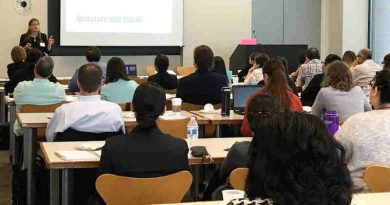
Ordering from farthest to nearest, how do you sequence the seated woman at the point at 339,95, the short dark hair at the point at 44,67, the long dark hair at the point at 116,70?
the long dark hair at the point at 116,70
the short dark hair at the point at 44,67
the seated woman at the point at 339,95

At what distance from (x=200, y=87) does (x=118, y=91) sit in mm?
846

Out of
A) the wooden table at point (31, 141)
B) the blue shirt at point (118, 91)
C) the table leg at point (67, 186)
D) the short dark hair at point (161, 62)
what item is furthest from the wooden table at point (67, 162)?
the short dark hair at point (161, 62)

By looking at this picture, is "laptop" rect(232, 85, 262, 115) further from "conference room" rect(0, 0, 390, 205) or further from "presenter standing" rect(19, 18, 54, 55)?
"presenter standing" rect(19, 18, 54, 55)

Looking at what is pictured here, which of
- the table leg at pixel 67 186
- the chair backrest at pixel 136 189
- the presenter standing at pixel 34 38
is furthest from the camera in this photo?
the presenter standing at pixel 34 38

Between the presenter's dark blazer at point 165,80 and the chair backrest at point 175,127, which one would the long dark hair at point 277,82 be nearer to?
the chair backrest at point 175,127

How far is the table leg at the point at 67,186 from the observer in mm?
3873

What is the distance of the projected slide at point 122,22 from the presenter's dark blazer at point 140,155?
8235 millimetres

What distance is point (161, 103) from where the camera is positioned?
3480 mm

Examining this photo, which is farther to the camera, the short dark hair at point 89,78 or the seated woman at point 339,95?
the seated woman at point 339,95

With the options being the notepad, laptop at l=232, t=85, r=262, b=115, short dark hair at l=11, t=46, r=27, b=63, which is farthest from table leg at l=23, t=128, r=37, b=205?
short dark hair at l=11, t=46, r=27, b=63

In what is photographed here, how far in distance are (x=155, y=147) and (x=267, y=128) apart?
64.9 inches

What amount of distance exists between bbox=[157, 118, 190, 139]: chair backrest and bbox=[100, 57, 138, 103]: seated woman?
1.63m

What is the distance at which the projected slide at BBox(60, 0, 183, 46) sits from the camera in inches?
443

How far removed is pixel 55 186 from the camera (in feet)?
14.1
